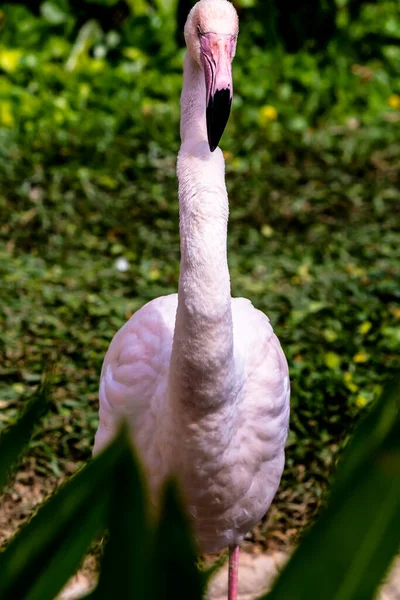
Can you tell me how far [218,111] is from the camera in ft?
7.28

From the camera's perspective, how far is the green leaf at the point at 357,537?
84 centimetres

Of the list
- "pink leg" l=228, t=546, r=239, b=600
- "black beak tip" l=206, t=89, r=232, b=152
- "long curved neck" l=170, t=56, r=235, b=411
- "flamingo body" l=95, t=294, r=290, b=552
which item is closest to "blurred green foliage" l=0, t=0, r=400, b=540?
"pink leg" l=228, t=546, r=239, b=600

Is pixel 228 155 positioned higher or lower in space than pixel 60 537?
higher

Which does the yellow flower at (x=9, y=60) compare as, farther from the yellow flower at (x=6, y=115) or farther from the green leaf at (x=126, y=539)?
the green leaf at (x=126, y=539)

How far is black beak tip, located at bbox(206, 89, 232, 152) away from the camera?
2217 millimetres

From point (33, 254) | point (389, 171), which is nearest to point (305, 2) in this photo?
point (389, 171)

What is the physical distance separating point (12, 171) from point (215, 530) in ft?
10.9

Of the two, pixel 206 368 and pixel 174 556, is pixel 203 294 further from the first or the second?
pixel 174 556

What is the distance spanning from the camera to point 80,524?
3.19 feet

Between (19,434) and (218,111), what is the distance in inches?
52.1

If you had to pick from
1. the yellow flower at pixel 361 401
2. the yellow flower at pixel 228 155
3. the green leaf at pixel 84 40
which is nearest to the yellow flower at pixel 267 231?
the yellow flower at pixel 228 155

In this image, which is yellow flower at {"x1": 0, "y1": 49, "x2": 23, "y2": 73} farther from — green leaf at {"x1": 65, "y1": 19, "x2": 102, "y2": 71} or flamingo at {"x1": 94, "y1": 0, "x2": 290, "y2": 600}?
flamingo at {"x1": 94, "y1": 0, "x2": 290, "y2": 600}

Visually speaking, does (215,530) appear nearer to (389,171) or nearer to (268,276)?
(268,276)

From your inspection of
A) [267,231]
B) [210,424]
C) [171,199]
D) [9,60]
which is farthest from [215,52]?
[9,60]
